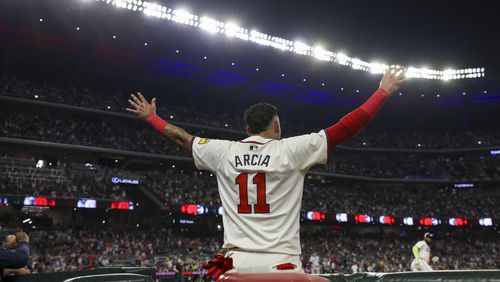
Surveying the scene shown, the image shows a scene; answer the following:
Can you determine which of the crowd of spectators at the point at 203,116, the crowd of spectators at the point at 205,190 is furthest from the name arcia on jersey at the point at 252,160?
the crowd of spectators at the point at 203,116

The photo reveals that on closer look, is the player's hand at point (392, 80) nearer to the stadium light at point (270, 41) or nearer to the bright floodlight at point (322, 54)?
the stadium light at point (270, 41)

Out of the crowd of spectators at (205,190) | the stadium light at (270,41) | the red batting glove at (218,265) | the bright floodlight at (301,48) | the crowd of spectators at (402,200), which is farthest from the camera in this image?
the crowd of spectators at (402,200)

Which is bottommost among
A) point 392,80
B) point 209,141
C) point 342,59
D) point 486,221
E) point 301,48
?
point 486,221

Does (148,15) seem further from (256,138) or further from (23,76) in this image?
(256,138)

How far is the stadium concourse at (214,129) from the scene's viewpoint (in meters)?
33.4

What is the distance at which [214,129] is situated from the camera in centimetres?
4603

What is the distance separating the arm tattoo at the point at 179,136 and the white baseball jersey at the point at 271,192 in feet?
1.84

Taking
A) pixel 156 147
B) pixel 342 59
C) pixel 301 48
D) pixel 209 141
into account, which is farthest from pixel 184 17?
pixel 209 141

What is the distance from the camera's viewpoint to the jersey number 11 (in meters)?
3.02

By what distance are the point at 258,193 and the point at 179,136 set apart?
94 centimetres

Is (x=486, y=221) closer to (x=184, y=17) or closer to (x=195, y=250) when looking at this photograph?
(x=195, y=250)

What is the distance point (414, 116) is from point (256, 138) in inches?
2313

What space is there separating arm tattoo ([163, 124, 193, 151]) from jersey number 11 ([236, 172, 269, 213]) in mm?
632

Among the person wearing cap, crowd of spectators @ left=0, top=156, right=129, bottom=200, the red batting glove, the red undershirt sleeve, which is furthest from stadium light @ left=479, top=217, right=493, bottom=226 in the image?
the red batting glove
